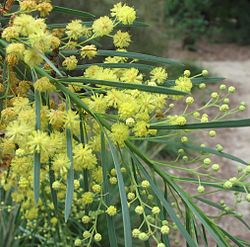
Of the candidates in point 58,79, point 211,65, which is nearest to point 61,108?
point 58,79

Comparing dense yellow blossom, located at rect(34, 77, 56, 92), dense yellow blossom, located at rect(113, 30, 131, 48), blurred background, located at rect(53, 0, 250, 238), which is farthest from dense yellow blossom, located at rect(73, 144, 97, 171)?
blurred background, located at rect(53, 0, 250, 238)

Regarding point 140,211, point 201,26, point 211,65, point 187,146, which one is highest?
point 201,26

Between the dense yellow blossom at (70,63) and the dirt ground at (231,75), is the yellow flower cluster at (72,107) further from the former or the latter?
the dirt ground at (231,75)

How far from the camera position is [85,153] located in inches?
32.8

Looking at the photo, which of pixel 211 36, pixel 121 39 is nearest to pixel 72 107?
pixel 121 39

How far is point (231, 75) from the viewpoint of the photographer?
7180mm

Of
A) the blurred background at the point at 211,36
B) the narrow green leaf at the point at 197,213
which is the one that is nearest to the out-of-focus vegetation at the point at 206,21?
the blurred background at the point at 211,36

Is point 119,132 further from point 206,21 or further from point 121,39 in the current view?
point 206,21

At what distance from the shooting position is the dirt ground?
415 cm

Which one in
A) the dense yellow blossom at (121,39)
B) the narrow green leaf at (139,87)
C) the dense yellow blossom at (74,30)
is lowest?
the narrow green leaf at (139,87)

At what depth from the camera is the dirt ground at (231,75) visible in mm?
4148

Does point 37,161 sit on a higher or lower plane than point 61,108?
lower

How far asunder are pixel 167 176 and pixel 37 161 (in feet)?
0.80

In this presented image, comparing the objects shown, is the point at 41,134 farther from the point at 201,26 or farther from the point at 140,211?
the point at 201,26
